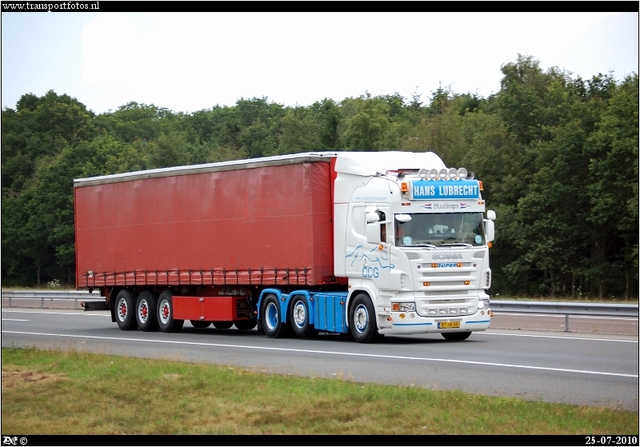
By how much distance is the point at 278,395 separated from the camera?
12961mm

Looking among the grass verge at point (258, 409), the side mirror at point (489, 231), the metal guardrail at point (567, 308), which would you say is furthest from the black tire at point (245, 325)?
the grass verge at point (258, 409)

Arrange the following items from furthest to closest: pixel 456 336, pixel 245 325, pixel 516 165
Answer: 1. pixel 516 165
2. pixel 245 325
3. pixel 456 336

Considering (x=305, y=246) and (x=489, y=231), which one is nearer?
(x=489, y=231)

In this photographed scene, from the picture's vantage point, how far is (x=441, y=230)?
69.5 ft

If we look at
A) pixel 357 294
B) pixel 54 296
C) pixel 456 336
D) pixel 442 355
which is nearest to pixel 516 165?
pixel 54 296

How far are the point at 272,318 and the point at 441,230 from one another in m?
5.09

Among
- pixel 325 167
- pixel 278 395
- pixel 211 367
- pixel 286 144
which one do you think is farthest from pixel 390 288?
pixel 286 144

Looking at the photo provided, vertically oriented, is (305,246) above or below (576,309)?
above

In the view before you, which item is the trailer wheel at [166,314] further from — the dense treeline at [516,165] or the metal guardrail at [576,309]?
the dense treeline at [516,165]

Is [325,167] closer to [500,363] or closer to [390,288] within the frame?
[390,288]

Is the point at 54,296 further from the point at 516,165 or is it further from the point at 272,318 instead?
the point at 516,165

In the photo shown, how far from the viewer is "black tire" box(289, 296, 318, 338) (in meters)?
23.0

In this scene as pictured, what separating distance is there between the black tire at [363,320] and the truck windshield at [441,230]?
1.48m

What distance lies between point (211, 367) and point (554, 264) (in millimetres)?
41758
